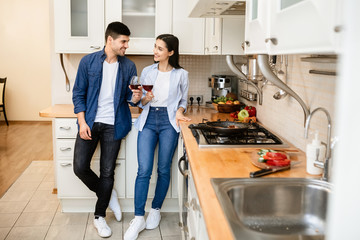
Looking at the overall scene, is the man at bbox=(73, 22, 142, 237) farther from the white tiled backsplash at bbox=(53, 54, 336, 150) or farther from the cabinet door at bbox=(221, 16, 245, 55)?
the white tiled backsplash at bbox=(53, 54, 336, 150)

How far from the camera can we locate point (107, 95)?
2977 mm

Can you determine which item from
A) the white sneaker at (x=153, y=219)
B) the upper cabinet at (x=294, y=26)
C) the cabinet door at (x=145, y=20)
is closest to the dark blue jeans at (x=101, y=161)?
the white sneaker at (x=153, y=219)

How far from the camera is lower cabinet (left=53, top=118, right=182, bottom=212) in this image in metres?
3.23

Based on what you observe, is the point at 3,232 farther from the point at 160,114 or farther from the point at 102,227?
the point at 160,114

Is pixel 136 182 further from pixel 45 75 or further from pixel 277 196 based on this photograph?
pixel 45 75

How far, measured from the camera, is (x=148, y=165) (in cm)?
303

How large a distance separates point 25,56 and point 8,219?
511 cm

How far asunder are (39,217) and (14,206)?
1.22 ft

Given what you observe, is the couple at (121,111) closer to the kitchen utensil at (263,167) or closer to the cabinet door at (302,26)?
the kitchen utensil at (263,167)

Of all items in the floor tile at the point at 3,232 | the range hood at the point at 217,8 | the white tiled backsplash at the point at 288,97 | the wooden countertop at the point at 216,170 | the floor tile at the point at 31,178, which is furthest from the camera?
the floor tile at the point at 31,178

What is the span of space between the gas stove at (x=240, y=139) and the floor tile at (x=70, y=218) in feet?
4.49

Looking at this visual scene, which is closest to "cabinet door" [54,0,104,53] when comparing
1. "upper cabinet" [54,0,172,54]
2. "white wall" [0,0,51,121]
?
"upper cabinet" [54,0,172,54]

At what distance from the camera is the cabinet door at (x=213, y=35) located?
10.4 ft

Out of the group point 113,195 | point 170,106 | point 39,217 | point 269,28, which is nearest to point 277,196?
point 269,28
